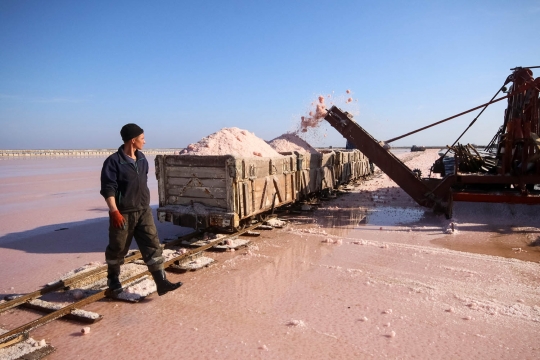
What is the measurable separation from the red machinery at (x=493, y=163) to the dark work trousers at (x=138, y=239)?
23.2ft

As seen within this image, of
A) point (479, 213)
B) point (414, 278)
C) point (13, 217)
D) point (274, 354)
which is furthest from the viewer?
point (13, 217)

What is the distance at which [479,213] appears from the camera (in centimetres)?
914

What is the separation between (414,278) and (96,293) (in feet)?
14.2

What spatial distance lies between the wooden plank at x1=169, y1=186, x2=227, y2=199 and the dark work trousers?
92.8 inches

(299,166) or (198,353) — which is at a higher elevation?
(299,166)

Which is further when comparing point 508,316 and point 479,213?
point 479,213

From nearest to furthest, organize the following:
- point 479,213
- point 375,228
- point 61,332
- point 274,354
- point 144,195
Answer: point 274,354
point 61,332
point 144,195
point 375,228
point 479,213

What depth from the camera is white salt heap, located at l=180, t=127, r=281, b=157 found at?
806 centimetres

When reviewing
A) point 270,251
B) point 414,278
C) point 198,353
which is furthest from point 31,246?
point 414,278

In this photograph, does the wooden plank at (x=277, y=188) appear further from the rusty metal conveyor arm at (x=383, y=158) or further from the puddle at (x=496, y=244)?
the puddle at (x=496, y=244)

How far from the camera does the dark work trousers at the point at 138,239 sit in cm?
432

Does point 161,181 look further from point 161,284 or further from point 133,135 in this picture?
point 161,284

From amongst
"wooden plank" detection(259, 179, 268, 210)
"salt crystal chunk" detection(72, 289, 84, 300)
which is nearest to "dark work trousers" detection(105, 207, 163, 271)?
"salt crystal chunk" detection(72, 289, 84, 300)

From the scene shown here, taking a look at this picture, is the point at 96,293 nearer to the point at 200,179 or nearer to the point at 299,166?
the point at 200,179
